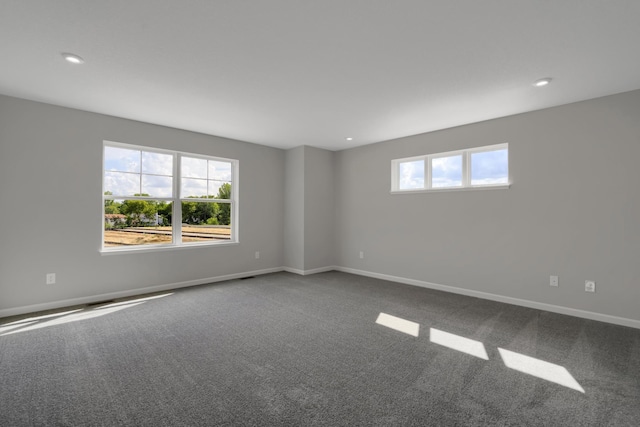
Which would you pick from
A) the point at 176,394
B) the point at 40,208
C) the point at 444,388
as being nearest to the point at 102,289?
the point at 40,208

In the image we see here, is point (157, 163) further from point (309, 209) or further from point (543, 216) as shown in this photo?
point (543, 216)

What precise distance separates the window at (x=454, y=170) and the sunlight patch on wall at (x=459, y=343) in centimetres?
218

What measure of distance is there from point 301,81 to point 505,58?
5.81 ft

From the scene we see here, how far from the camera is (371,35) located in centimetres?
215

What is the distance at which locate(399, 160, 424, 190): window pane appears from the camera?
4.90 m

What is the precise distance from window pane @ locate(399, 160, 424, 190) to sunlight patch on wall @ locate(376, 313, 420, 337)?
2.42 m

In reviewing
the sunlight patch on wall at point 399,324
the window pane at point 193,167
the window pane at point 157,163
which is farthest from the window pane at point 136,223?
the sunlight patch on wall at point 399,324

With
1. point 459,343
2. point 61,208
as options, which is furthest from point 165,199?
point 459,343

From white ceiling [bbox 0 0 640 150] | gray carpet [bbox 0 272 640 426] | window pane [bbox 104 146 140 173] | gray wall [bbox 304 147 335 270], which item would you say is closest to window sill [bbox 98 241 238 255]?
gray carpet [bbox 0 272 640 426]

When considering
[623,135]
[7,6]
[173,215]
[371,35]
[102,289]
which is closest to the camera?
[7,6]

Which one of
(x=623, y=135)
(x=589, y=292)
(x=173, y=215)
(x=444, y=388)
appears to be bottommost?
(x=444, y=388)

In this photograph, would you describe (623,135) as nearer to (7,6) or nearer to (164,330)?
(164,330)

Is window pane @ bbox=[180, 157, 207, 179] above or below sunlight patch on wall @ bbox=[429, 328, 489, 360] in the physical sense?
above

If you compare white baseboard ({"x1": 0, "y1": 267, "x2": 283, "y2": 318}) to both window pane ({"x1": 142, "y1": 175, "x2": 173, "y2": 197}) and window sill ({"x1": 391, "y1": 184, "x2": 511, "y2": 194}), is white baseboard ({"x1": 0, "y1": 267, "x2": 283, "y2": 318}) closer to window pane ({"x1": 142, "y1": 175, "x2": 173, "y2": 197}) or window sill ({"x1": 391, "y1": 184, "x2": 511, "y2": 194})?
window pane ({"x1": 142, "y1": 175, "x2": 173, "y2": 197})
